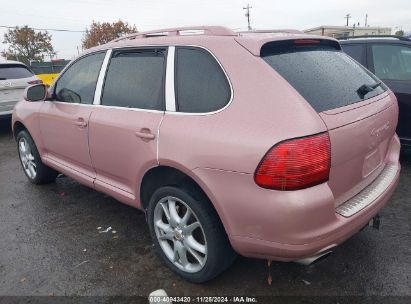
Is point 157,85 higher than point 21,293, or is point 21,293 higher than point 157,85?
point 157,85

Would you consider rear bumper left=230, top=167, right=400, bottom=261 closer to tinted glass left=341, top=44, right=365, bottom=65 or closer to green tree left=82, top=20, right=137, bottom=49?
tinted glass left=341, top=44, right=365, bottom=65

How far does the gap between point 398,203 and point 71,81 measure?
147 inches

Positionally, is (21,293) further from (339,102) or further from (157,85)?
(339,102)

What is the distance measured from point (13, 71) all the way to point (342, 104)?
8169mm

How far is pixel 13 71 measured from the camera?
8375 millimetres

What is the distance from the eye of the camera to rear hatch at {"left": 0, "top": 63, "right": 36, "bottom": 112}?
795cm

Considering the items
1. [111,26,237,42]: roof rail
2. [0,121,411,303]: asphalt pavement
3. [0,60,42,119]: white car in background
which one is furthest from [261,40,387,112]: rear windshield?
[0,60,42,119]: white car in background

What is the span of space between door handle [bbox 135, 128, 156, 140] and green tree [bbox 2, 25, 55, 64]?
46.3m

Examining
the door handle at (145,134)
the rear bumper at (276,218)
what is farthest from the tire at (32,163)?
the rear bumper at (276,218)

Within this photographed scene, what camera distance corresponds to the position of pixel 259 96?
86.3 inches

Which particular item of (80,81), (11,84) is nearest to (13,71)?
(11,84)

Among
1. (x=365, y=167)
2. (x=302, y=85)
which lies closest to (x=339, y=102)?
(x=302, y=85)

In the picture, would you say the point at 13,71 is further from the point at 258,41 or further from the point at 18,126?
the point at 258,41

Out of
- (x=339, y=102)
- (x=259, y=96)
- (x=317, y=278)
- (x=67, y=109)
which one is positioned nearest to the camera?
→ (x=259, y=96)
